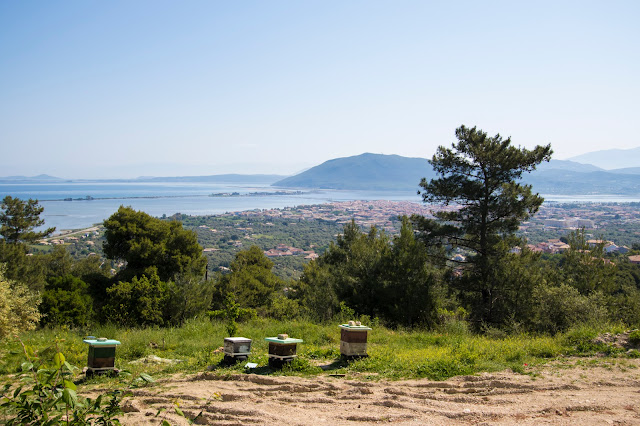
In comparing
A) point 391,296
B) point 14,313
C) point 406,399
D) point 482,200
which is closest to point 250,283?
point 391,296

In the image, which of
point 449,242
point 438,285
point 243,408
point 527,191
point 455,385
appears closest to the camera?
point 243,408

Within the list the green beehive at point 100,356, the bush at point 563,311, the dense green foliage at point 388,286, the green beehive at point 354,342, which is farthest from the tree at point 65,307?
the bush at point 563,311

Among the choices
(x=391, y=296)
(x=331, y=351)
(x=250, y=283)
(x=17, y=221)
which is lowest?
(x=250, y=283)

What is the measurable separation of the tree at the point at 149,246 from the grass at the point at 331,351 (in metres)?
8.52

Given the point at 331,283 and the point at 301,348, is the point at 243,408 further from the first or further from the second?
the point at 331,283

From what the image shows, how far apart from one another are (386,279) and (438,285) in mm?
1816

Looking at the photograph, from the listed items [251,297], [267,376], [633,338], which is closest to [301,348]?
[267,376]

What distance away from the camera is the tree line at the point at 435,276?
1376 centimetres

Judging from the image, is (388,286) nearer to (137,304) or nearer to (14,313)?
(137,304)

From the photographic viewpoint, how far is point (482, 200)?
16.7 m

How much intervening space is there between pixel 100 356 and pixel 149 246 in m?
12.9

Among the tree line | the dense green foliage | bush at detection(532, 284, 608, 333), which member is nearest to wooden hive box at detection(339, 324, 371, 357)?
the tree line

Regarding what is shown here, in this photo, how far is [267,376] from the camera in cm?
668

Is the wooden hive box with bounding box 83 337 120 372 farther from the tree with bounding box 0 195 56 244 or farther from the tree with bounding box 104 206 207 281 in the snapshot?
the tree with bounding box 0 195 56 244
